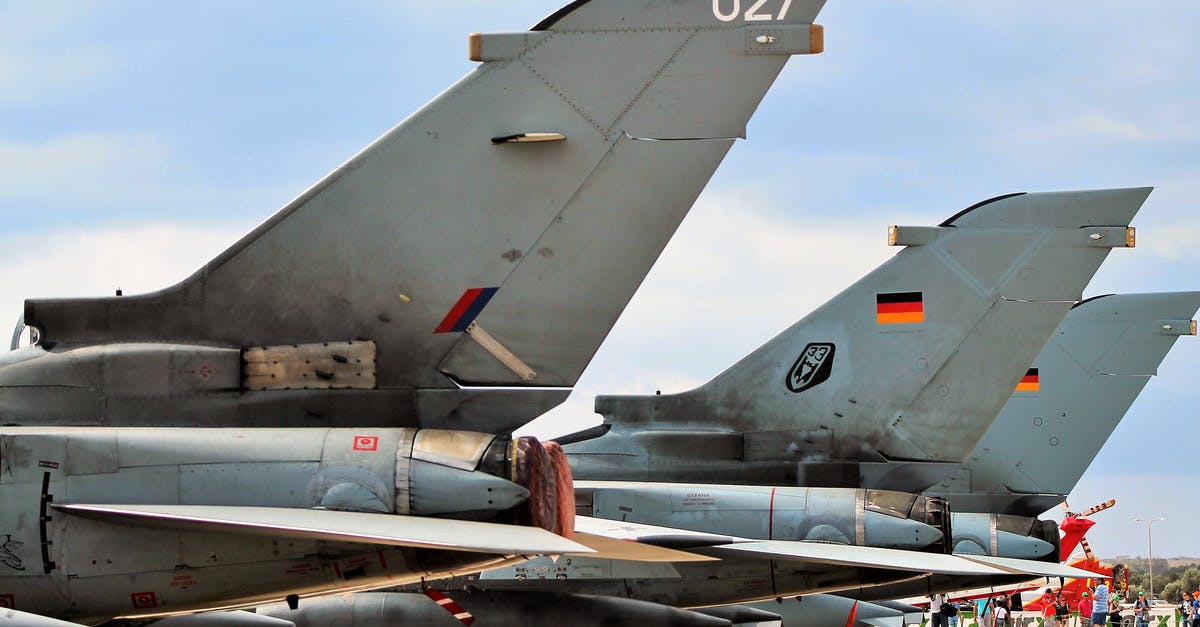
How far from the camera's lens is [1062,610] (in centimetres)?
2445

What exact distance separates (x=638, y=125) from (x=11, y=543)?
3.55 meters

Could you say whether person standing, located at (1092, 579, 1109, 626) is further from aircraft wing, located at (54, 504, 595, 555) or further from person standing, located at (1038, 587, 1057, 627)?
aircraft wing, located at (54, 504, 595, 555)

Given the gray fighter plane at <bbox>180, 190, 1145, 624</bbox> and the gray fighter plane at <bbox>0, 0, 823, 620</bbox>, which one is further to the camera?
the gray fighter plane at <bbox>180, 190, 1145, 624</bbox>

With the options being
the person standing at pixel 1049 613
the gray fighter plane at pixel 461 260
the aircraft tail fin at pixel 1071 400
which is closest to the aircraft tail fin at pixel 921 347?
the aircraft tail fin at pixel 1071 400

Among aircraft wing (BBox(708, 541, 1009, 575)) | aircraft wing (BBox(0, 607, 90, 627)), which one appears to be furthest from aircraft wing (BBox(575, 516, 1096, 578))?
aircraft wing (BBox(0, 607, 90, 627))

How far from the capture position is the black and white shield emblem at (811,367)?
42.6 feet

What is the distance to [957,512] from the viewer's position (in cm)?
1493

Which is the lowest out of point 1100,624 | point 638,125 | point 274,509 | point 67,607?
point 1100,624

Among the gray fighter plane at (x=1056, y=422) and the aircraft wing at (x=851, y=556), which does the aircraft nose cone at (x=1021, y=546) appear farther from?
the aircraft wing at (x=851, y=556)

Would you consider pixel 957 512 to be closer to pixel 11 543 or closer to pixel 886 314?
pixel 886 314

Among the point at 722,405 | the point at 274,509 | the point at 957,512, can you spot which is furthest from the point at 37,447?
the point at 957,512

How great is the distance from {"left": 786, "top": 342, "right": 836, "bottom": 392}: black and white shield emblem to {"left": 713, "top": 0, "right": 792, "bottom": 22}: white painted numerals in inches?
249

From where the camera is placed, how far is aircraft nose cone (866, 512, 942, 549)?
440 inches

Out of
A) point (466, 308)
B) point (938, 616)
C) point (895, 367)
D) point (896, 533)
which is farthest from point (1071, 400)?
point (466, 308)
